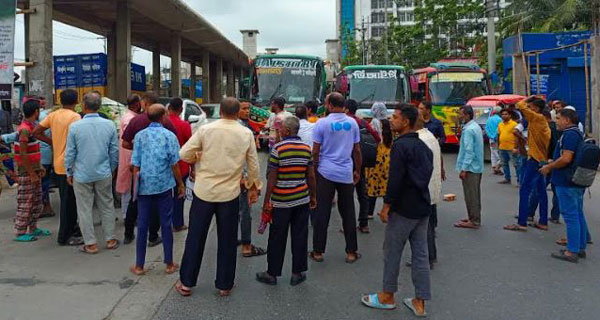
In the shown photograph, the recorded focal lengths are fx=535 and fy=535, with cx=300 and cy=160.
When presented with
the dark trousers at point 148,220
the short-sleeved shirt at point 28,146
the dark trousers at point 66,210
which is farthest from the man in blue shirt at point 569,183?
the short-sleeved shirt at point 28,146

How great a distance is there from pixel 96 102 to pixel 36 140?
142cm

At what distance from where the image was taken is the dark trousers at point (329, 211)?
582cm

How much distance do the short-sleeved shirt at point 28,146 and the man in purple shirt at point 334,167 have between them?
140 inches

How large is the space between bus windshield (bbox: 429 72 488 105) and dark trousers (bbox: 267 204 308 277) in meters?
13.1

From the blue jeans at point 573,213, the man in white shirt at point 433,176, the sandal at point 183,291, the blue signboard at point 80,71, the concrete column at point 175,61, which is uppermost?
the concrete column at point 175,61

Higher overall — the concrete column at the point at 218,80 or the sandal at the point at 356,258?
the concrete column at the point at 218,80

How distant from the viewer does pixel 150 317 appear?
4418mm

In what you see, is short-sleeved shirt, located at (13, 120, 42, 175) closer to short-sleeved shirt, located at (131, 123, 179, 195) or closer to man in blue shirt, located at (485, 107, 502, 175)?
short-sleeved shirt, located at (131, 123, 179, 195)

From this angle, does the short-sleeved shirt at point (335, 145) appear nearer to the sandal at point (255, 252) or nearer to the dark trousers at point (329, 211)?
the dark trousers at point (329, 211)

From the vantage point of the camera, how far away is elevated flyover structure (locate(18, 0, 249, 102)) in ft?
43.8

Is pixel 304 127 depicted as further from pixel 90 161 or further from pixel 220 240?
pixel 90 161

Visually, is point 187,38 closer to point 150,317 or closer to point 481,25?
point 481,25

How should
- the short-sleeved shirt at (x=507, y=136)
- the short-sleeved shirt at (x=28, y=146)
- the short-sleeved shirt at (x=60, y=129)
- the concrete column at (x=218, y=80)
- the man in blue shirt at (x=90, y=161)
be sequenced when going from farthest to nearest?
1. the concrete column at (x=218, y=80)
2. the short-sleeved shirt at (x=507, y=136)
3. the short-sleeved shirt at (x=28, y=146)
4. the short-sleeved shirt at (x=60, y=129)
5. the man in blue shirt at (x=90, y=161)

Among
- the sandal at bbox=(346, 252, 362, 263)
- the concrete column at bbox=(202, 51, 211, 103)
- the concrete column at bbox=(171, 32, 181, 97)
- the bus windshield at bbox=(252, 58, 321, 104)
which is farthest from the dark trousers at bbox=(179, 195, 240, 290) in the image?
the concrete column at bbox=(202, 51, 211, 103)
